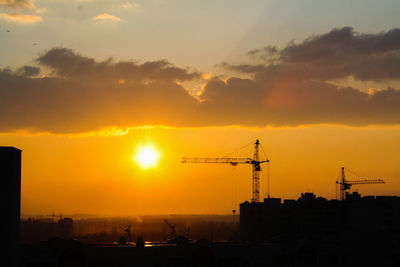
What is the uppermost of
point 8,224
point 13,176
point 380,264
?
point 13,176

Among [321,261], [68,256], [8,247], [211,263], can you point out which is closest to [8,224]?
[8,247]

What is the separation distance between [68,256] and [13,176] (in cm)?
1240

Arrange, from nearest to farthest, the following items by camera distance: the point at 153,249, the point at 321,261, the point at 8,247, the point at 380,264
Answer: the point at 8,247 < the point at 153,249 < the point at 321,261 < the point at 380,264

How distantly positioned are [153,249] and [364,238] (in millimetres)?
35759

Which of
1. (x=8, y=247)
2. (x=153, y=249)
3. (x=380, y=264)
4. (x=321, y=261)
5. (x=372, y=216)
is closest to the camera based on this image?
(x=8, y=247)

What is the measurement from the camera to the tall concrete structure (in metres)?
74.6

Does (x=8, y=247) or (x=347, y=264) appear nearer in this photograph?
(x=8, y=247)

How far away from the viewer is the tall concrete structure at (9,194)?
74.6 metres

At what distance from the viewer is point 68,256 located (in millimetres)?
78438

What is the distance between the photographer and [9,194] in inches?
2958

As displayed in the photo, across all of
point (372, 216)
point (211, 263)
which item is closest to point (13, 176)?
point (211, 263)

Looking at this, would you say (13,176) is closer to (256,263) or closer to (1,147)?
(1,147)

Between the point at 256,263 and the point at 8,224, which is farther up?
the point at 8,224

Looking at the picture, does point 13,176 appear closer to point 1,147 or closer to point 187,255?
point 1,147
